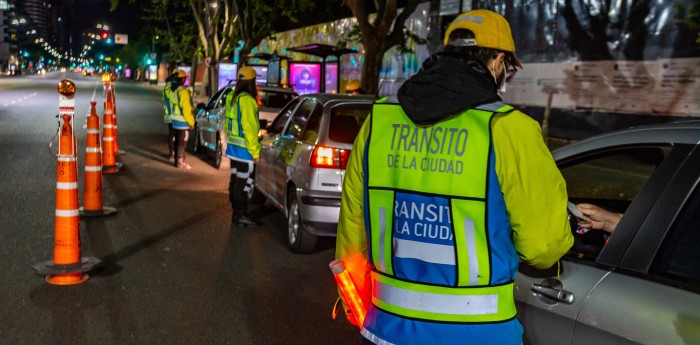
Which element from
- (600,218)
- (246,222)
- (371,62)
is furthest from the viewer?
(371,62)

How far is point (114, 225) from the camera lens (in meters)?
8.36

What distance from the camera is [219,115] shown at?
13.4m

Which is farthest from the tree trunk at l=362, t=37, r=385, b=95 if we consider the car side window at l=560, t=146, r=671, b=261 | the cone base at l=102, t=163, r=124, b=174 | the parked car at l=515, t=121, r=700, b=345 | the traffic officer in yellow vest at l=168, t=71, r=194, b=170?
the parked car at l=515, t=121, r=700, b=345

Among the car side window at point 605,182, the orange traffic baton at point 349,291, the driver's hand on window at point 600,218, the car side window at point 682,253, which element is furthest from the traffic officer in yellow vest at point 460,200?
the driver's hand on window at point 600,218

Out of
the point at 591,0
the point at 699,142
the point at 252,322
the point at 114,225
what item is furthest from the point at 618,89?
the point at 699,142

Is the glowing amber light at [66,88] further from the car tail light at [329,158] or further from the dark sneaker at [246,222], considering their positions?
the dark sneaker at [246,222]

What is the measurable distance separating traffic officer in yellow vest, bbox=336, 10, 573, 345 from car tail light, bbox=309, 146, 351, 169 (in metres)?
4.65

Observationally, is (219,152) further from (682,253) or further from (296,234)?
(682,253)

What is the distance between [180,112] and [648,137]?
11.1m

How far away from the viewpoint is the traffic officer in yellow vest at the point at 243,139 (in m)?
8.19

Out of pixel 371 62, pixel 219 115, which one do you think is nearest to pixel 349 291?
pixel 219 115

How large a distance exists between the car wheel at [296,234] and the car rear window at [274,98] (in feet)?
24.4

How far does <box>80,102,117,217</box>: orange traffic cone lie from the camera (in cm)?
816

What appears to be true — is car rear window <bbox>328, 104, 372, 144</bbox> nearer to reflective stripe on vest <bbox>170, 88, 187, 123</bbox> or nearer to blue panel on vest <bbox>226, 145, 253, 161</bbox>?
blue panel on vest <bbox>226, 145, 253, 161</bbox>
